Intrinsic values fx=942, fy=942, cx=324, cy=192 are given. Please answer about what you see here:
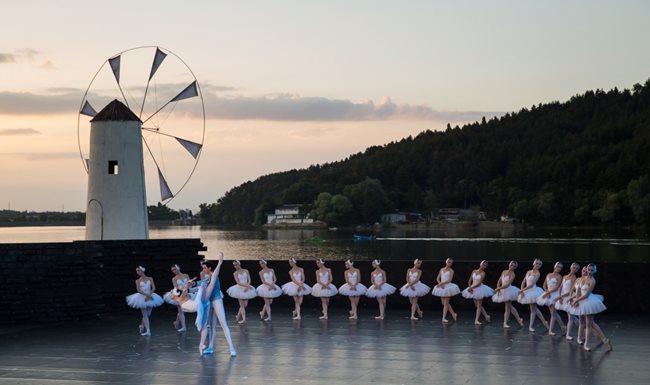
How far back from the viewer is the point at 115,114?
86.5 ft

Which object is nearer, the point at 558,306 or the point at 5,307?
the point at 558,306

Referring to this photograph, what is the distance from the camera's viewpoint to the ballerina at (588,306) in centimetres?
1620

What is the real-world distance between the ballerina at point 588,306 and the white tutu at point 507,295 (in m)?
2.91

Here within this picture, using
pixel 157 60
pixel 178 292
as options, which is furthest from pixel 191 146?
Answer: pixel 178 292

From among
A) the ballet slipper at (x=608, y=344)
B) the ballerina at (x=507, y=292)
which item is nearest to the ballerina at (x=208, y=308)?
the ballerina at (x=507, y=292)

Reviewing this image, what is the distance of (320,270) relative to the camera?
70.5 feet

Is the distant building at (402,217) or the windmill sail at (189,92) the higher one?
the windmill sail at (189,92)

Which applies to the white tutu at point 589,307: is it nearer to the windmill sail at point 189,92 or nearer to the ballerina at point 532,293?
the ballerina at point 532,293

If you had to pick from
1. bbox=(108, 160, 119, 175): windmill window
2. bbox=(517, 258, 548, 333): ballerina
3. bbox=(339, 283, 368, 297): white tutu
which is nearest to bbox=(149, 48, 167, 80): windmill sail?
bbox=(108, 160, 119, 175): windmill window

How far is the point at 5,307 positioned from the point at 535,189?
437 feet

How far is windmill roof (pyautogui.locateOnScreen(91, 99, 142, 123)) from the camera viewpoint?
26266 mm

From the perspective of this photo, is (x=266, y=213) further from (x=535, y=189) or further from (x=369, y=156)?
(x=535, y=189)

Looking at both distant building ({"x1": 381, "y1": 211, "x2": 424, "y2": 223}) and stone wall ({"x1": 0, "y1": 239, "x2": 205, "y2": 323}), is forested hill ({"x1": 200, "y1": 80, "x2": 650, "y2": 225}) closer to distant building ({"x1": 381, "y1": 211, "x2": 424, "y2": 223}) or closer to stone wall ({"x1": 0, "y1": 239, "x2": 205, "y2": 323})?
distant building ({"x1": 381, "y1": 211, "x2": 424, "y2": 223})

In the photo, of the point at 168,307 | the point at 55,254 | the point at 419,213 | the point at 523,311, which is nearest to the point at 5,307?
the point at 55,254
